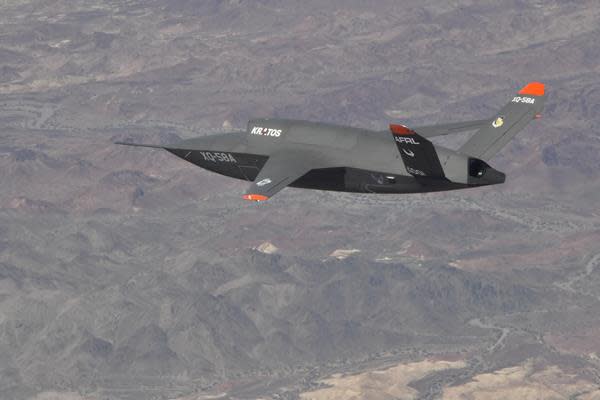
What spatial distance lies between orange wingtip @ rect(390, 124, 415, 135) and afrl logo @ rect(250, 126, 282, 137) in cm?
1304

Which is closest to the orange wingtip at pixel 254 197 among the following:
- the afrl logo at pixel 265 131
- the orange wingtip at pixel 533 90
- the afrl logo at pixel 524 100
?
the afrl logo at pixel 265 131

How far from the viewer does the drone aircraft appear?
89.7 meters

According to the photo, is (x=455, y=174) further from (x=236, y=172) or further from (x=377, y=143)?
(x=236, y=172)

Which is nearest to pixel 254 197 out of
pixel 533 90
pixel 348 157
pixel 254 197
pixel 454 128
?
pixel 254 197

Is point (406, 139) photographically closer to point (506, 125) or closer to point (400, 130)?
point (400, 130)

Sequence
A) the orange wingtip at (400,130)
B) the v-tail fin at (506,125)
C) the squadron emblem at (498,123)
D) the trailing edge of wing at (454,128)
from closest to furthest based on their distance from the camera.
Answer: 1. the orange wingtip at (400,130)
2. the v-tail fin at (506,125)
3. the squadron emblem at (498,123)
4. the trailing edge of wing at (454,128)

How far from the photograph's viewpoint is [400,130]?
Result: 274ft

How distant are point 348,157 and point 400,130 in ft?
30.1

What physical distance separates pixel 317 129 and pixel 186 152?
9764mm

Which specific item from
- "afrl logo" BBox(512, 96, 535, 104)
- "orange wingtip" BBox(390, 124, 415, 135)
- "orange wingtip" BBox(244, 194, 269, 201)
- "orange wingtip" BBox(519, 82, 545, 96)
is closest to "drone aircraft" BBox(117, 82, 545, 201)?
"orange wingtip" BBox(390, 124, 415, 135)

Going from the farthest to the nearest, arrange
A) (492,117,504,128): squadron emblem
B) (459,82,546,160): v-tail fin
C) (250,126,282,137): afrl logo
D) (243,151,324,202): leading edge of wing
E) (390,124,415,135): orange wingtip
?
(492,117,504,128): squadron emblem → (250,126,282,137): afrl logo → (459,82,546,160): v-tail fin → (243,151,324,202): leading edge of wing → (390,124,415,135): orange wingtip

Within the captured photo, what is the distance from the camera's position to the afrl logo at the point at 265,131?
95875mm

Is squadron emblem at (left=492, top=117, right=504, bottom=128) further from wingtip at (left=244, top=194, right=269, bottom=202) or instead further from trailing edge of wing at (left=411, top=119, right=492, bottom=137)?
wingtip at (left=244, top=194, right=269, bottom=202)

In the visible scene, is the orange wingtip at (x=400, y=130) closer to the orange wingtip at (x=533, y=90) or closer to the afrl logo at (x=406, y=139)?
the afrl logo at (x=406, y=139)
